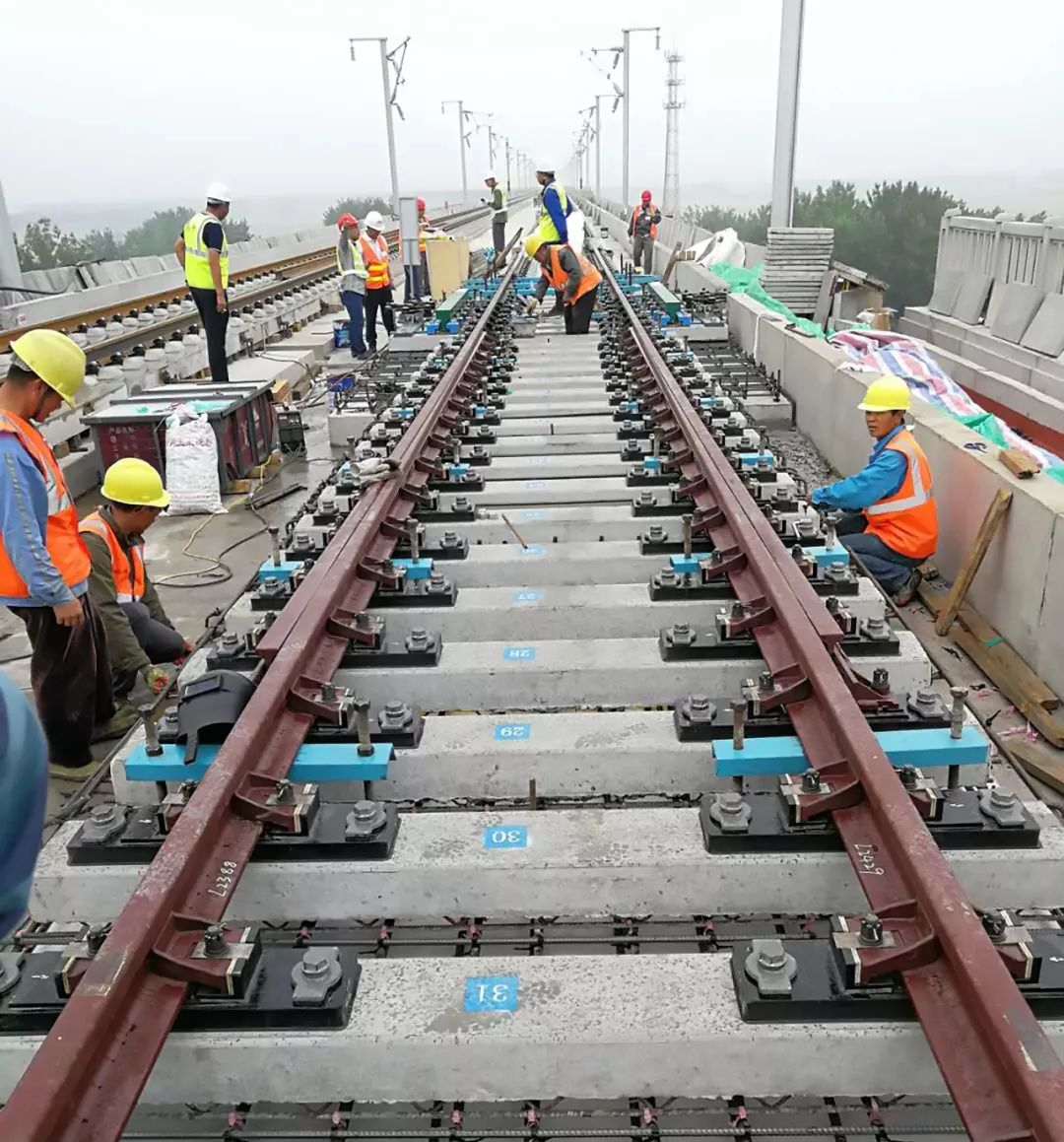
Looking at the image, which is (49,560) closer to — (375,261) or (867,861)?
(867,861)

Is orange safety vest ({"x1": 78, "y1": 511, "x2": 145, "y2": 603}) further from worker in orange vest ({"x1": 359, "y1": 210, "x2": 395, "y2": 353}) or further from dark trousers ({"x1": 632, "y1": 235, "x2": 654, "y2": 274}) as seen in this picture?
dark trousers ({"x1": 632, "y1": 235, "x2": 654, "y2": 274})

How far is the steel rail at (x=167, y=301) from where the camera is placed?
35.1ft

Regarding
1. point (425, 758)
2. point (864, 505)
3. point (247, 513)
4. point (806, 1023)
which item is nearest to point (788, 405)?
point (864, 505)

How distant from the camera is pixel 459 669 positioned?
11.2 ft

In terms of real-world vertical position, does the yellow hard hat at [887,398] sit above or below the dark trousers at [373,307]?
above

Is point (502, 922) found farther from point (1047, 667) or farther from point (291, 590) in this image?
point (1047, 667)

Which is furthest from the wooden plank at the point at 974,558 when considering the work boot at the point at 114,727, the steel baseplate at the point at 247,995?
the work boot at the point at 114,727

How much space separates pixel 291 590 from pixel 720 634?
166 cm

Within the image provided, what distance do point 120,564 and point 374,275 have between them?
29.2ft

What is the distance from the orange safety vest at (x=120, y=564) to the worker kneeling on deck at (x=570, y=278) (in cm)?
661

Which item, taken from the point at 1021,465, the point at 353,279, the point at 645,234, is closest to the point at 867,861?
the point at 1021,465

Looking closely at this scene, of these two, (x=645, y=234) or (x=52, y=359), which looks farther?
(x=645, y=234)

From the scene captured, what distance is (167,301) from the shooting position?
48.4 feet

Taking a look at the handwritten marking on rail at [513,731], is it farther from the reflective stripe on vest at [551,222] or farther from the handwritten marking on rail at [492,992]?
the reflective stripe on vest at [551,222]
